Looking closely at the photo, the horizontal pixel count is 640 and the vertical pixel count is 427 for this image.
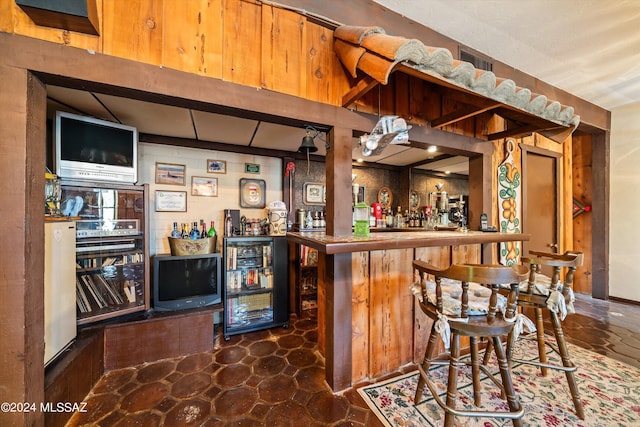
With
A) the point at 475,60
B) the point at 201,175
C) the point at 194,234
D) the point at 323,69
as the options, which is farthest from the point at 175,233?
the point at 475,60

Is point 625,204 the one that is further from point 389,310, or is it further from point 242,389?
point 242,389

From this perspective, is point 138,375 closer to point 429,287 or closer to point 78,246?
point 78,246

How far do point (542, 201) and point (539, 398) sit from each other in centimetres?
266

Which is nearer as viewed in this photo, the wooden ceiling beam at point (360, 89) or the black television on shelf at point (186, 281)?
the wooden ceiling beam at point (360, 89)

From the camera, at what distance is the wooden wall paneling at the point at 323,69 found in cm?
163

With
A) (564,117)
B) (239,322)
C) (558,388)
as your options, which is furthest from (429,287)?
(239,322)

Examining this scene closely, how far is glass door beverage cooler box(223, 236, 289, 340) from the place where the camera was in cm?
256

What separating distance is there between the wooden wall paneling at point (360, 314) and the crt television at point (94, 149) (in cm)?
213

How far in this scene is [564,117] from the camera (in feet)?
5.96

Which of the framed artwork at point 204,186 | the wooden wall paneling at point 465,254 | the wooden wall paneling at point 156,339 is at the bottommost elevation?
the wooden wall paneling at point 156,339

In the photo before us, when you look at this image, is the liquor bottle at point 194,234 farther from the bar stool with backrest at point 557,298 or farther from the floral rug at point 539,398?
the bar stool with backrest at point 557,298

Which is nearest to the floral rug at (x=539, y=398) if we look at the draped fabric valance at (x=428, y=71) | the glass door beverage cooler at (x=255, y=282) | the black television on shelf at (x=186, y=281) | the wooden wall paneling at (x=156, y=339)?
the glass door beverage cooler at (x=255, y=282)

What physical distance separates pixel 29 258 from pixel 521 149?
4.20 m

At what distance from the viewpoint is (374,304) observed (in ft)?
5.85
